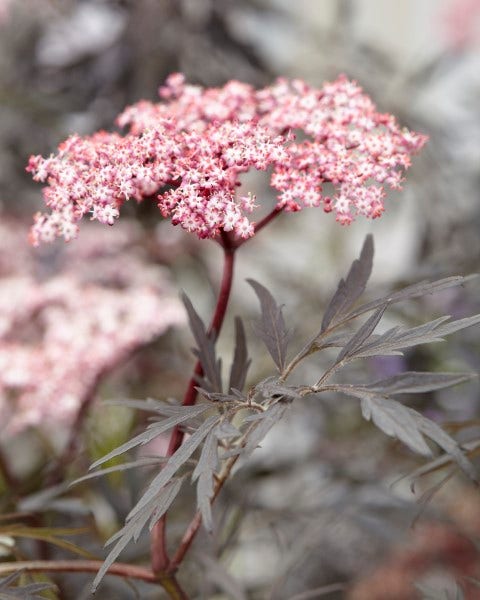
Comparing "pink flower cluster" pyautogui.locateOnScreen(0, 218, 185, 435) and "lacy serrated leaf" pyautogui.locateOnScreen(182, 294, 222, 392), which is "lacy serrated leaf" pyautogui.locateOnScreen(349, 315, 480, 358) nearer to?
"lacy serrated leaf" pyautogui.locateOnScreen(182, 294, 222, 392)

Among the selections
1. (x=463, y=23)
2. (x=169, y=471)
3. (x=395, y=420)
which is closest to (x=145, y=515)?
(x=169, y=471)

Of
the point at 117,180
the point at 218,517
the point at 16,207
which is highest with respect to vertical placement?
the point at 16,207

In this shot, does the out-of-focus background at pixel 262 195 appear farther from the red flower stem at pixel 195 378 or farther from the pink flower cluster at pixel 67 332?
the red flower stem at pixel 195 378

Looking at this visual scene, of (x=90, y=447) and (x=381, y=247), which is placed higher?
(x=381, y=247)

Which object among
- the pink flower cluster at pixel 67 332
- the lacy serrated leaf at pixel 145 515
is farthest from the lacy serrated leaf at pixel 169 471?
the pink flower cluster at pixel 67 332

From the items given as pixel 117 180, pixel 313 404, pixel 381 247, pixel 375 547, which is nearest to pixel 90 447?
pixel 117 180

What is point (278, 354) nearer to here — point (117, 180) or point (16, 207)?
point (117, 180)

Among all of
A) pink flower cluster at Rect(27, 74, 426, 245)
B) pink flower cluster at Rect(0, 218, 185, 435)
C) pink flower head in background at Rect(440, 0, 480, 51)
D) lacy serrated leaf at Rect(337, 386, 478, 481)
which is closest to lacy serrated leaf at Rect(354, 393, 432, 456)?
lacy serrated leaf at Rect(337, 386, 478, 481)
